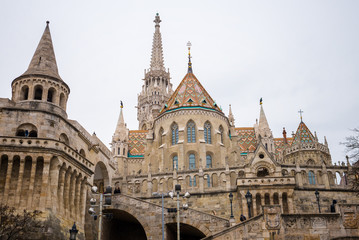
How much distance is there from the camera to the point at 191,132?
4219 centimetres

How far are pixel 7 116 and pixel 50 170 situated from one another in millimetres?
4558

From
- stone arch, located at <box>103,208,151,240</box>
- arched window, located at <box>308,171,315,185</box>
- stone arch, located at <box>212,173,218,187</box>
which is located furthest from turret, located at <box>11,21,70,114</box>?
arched window, located at <box>308,171,315,185</box>

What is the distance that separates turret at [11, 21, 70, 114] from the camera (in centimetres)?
2678

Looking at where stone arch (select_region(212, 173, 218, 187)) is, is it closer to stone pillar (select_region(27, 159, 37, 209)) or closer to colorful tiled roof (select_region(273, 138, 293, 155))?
stone pillar (select_region(27, 159, 37, 209))

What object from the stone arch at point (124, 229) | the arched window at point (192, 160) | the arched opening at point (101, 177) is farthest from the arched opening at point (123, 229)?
the arched window at point (192, 160)

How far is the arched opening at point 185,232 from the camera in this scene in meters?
25.7

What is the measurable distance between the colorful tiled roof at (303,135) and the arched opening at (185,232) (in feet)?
66.4

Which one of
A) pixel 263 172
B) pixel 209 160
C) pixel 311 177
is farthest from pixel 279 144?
pixel 263 172

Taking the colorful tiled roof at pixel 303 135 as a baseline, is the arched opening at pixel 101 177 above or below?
below

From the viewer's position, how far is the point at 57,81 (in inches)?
1089

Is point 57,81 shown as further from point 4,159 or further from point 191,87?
point 191,87

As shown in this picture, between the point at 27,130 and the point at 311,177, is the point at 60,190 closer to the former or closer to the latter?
the point at 27,130

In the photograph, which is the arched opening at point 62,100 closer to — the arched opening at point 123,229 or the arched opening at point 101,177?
the arched opening at point 101,177

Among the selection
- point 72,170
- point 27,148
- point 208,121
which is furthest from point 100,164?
point 208,121
